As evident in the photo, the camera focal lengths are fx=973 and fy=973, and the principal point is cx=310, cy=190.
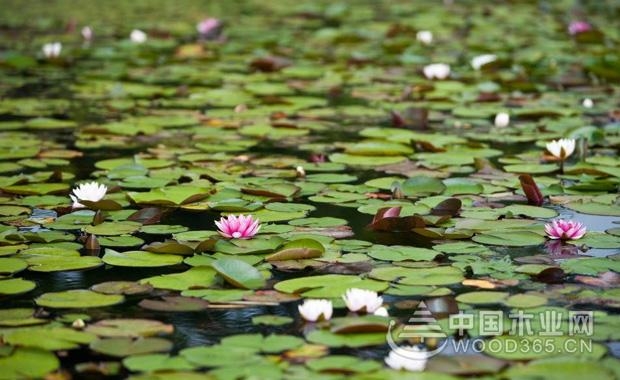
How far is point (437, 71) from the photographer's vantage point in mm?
5457

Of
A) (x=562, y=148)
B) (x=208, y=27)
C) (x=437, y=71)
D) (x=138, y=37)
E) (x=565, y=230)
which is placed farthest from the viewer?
(x=208, y=27)

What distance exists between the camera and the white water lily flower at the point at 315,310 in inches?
85.0

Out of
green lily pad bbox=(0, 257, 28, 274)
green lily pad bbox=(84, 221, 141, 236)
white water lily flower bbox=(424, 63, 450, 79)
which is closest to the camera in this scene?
green lily pad bbox=(0, 257, 28, 274)

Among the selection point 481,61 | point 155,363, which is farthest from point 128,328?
point 481,61

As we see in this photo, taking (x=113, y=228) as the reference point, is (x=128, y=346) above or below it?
below

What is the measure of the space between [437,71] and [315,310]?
350 centimetres

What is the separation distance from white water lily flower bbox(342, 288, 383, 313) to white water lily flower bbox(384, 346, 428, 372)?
0.23 meters

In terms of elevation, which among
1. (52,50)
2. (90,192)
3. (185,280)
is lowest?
(185,280)

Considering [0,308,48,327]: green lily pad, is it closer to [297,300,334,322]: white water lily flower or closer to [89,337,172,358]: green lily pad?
[89,337,172,358]: green lily pad

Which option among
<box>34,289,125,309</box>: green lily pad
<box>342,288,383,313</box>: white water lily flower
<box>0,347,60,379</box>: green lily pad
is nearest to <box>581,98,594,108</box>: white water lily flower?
<box>342,288,383,313</box>: white water lily flower

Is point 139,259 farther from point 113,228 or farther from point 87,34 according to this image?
point 87,34

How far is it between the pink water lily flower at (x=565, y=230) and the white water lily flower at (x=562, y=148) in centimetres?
82

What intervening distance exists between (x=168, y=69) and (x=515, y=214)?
3299mm

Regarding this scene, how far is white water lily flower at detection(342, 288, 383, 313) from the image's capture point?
7.27ft
